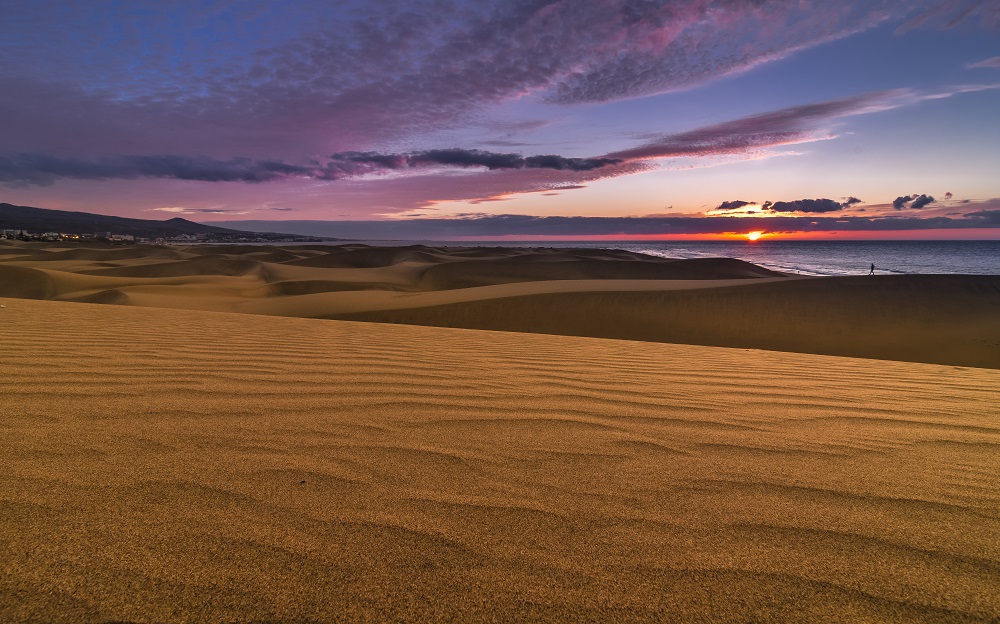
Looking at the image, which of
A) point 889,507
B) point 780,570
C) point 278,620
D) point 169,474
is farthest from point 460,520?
point 889,507

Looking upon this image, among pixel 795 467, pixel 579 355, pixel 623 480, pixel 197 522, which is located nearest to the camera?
pixel 197 522

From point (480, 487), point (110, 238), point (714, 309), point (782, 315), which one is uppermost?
point (110, 238)

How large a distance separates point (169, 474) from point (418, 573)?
113cm

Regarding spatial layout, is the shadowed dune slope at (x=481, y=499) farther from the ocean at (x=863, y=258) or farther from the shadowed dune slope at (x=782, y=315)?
the ocean at (x=863, y=258)

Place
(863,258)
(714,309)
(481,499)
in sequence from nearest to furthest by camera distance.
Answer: (481,499), (714,309), (863,258)

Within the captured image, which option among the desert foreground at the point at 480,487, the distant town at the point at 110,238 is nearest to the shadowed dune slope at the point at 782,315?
the desert foreground at the point at 480,487

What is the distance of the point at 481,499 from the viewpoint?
1788 mm

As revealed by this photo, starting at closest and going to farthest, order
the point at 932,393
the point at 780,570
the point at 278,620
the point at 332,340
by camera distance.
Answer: the point at 278,620, the point at 780,570, the point at 932,393, the point at 332,340

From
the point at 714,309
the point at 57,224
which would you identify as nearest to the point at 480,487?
the point at 714,309

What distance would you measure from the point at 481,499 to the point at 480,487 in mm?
96

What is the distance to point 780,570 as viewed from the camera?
1.41m

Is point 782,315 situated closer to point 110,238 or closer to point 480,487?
point 480,487

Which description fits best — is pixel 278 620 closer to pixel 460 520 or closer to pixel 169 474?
pixel 460 520

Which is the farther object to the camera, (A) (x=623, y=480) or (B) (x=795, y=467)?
(B) (x=795, y=467)
